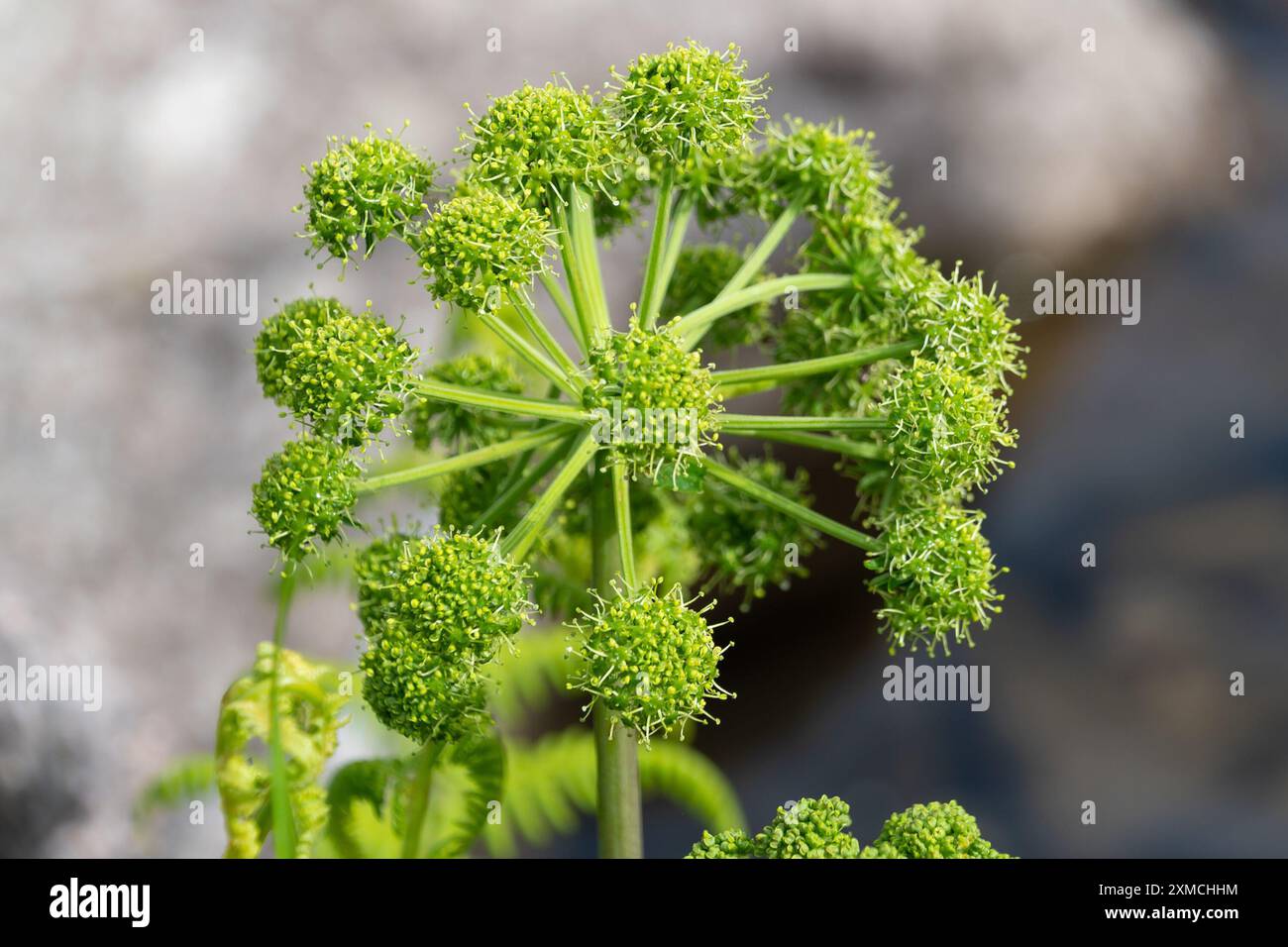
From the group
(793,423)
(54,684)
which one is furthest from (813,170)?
(54,684)

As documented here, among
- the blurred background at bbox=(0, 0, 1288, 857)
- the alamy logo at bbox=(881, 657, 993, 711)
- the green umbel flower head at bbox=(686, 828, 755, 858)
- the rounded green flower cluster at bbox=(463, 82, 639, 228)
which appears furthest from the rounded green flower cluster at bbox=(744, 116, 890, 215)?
the blurred background at bbox=(0, 0, 1288, 857)

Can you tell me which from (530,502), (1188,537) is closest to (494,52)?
(530,502)

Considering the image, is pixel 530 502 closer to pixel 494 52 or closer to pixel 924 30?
pixel 494 52

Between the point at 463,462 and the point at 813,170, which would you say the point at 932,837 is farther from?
the point at 813,170

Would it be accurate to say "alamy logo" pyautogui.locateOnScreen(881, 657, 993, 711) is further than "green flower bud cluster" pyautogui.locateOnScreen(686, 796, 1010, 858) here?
Yes

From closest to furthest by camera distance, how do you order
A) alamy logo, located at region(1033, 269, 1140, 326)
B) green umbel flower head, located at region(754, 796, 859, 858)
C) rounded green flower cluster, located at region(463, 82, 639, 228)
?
1. green umbel flower head, located at region(754, 796, 859, 858)
2. rounded green flower cluster, located at region(463, 82, 639, 228)
3. alamy logo, located at region(1033, 269, 1140, 326)

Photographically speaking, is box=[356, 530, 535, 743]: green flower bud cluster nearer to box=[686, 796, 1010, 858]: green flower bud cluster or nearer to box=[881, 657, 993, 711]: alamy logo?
box=[686, 796, 1010, 858]: green flower bud cluster
